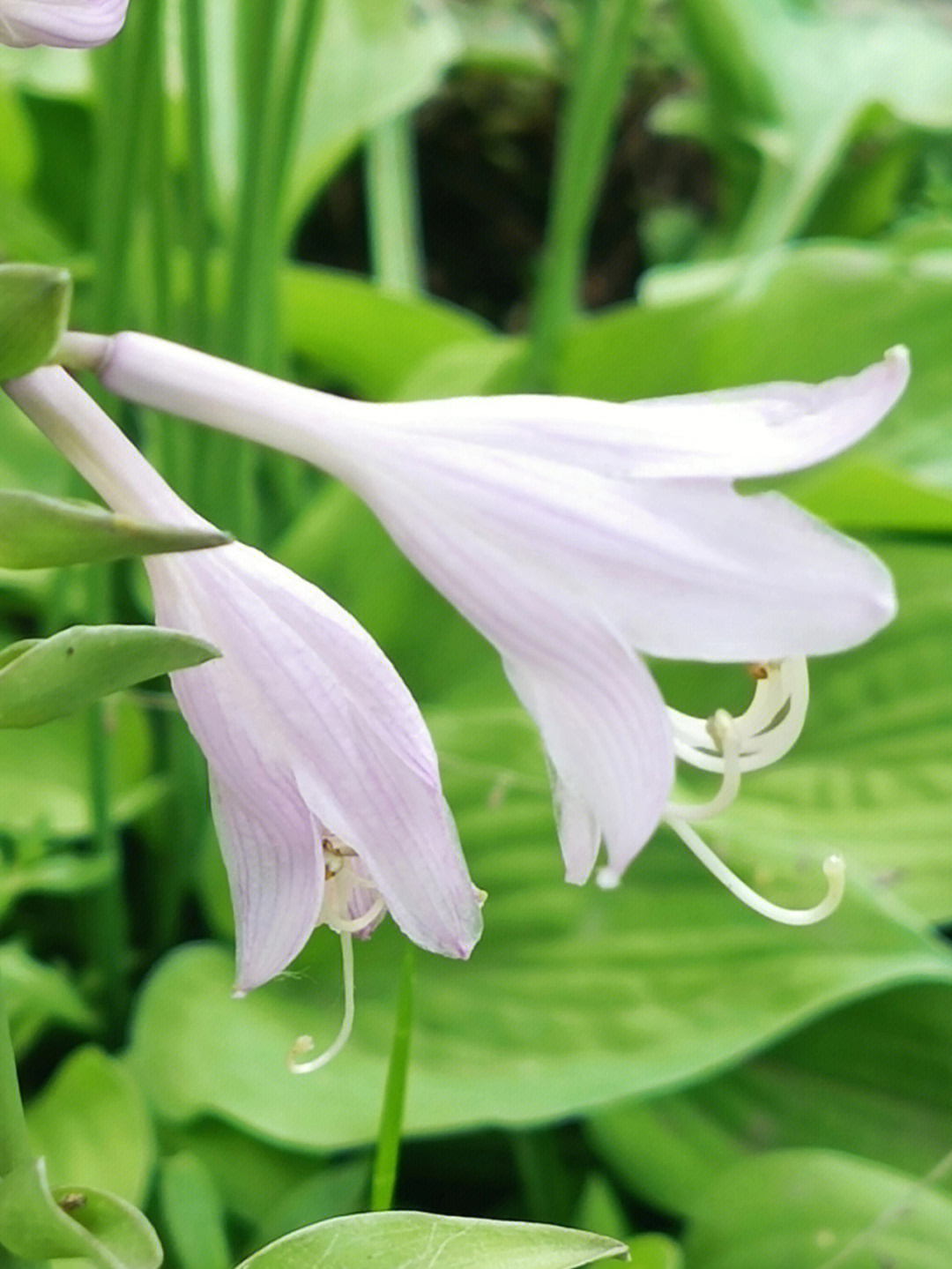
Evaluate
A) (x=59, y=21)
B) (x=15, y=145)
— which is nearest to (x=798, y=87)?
(x=15, y=145)

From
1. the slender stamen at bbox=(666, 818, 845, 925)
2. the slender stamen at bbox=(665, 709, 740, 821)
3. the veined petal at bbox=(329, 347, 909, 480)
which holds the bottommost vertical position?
the slender stamen at bbox=(666, 818, 845, 925)

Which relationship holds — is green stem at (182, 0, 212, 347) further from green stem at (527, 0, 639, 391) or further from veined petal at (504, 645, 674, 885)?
veined petal at (504, 645, 674, 885)

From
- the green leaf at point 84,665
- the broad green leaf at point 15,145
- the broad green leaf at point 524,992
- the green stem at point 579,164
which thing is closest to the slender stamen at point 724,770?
the green leaf at point 84,665

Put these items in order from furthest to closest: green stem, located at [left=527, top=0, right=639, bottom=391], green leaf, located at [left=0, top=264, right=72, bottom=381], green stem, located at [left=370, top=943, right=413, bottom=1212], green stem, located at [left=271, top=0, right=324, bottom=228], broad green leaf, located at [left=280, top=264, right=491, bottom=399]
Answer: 1. broad green leaf, located at [left=280, top=264, right=491, bottom=399]
2. green stem, located at [left=527, top=0, right=639, bottom=391]
3. green stem, located at [left=271, top=0, right=324, bottom=228]
4. green stem, located at [left=370, top=943, right=413, bottom=1212]
5. green leaf, located at [left=0, top=264, right=72, bottom=381]

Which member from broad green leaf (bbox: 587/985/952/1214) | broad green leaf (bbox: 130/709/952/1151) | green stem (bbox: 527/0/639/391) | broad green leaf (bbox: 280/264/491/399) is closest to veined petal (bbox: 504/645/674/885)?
broad green leaf (bbox: 130/709/952/1151)

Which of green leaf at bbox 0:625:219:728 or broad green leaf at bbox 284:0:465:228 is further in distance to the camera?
broad green leaf at bbox 284:0:465:228

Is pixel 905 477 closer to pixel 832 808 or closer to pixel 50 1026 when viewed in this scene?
pixel 832 808

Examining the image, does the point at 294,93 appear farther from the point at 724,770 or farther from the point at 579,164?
the point at 724,770

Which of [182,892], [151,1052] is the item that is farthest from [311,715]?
[182,892]
